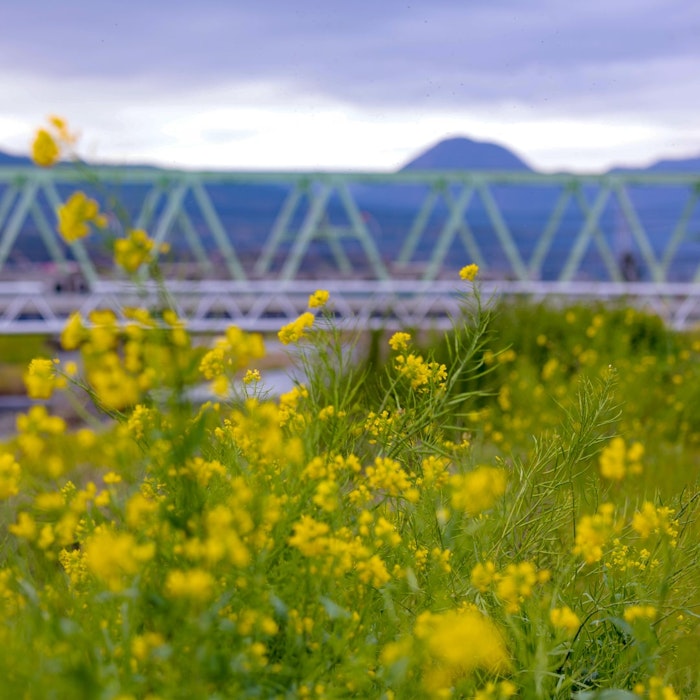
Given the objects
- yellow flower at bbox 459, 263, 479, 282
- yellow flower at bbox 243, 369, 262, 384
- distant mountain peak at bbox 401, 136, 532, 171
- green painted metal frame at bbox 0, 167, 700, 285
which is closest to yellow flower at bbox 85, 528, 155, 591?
yellow flower at bbox 243, 369, 262, 384

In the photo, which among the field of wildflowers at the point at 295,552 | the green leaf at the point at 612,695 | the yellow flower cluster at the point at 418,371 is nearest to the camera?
the field of wildflowers at the point at 295,552

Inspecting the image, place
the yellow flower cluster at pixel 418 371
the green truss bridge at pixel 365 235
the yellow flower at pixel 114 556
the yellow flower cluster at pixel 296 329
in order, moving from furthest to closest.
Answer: the green truss bridge at pixel 365 235
the yellow flower cluster at pixel 418 371
the yellow flower cluster at pixel 296 329
the yellow flower at pixel 114 556

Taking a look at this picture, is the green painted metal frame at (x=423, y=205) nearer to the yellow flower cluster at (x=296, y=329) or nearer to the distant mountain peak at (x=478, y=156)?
the yellow flower cluster at (x=296, y=329)

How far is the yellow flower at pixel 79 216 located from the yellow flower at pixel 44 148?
0.23ft

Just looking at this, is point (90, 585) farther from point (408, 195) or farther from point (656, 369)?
point (408, 195)

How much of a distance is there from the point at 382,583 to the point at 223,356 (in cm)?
51

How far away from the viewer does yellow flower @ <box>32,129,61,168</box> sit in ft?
4.43

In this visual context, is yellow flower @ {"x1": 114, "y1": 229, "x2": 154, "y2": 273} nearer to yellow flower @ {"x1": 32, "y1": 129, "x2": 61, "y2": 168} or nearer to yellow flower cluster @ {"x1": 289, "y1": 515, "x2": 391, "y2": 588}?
yellow flower @ {"x1": 32, "y1": 129, "x2": 61, "y2": 168}

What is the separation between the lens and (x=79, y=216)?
1.33m

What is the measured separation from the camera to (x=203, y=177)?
38.3 ft

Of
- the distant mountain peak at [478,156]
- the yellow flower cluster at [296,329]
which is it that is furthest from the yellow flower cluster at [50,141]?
the distant mountain peak at [478,156]

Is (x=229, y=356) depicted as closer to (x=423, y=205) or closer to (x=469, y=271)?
(x=469, y=271)

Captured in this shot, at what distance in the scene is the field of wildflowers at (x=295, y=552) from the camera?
1.28m

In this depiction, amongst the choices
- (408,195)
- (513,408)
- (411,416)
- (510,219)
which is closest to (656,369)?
(513,408)
